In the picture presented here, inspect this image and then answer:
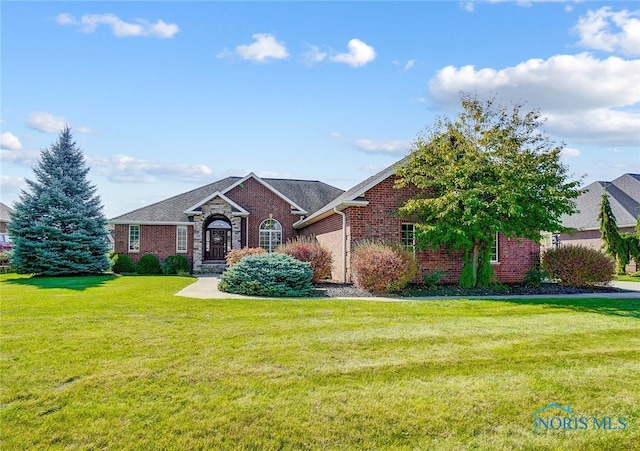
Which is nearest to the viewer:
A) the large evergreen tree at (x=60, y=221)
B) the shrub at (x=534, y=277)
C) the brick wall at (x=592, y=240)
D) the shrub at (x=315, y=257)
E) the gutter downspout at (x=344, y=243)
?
the shrub at (x=534, y=277)

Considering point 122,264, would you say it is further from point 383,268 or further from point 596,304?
point 596,304

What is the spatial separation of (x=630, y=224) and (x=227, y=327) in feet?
90.8

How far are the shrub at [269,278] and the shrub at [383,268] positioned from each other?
1645 millimetres

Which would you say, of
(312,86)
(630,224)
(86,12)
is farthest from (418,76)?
(630,224)

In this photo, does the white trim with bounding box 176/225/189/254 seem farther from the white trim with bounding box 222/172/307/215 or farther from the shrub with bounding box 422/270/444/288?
the shrub with bounding box 422/270/444/288

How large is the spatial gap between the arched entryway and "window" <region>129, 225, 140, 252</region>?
3738 millimetres

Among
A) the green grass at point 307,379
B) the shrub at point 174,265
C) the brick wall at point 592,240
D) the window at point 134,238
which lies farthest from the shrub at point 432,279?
the window at point 134,238

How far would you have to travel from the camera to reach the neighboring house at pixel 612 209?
27.0 meters

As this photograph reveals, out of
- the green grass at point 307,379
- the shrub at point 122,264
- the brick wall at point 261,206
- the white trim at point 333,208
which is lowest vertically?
the green grass at point 307,379

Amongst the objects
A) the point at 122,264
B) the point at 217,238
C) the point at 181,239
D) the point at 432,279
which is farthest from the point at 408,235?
the point at 122,264

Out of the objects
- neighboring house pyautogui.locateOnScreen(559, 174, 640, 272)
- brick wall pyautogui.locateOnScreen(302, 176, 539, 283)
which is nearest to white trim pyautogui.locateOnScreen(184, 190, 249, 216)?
brick wall pyautogui.locateOnScreen(302, 176, 539, 283)

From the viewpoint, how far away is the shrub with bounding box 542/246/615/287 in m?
14.9

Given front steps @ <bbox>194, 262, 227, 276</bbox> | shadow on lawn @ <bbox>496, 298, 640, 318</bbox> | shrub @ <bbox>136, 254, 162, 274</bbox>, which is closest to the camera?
shadow on lawn @ <bbox>496, 298, 640, 318</bbox>

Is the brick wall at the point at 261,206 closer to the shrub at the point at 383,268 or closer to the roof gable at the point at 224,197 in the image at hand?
the roof gable at the point at 224,197
